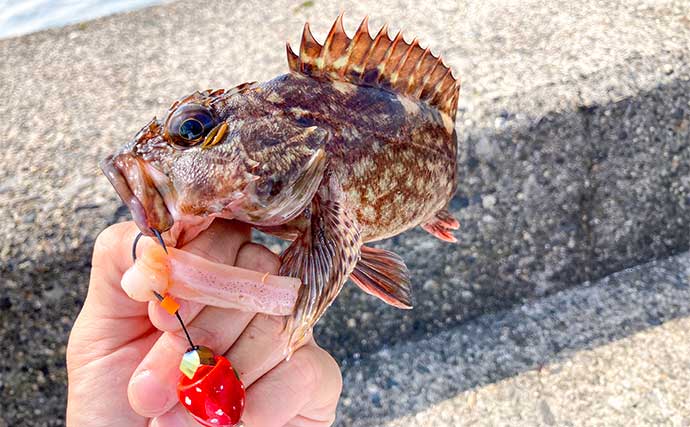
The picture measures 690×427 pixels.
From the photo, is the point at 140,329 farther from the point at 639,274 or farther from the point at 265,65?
the point at 639,274

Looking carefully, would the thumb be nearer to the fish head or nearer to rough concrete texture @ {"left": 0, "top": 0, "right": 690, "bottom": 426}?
the fish head

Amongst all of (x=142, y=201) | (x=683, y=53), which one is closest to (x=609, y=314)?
(x=683, y=53)

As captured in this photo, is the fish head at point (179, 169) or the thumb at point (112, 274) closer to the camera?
the fish head at point (179, 169)

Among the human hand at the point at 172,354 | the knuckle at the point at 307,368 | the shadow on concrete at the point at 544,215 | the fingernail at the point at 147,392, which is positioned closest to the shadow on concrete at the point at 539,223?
the shadow on concrete at the point at 544,215

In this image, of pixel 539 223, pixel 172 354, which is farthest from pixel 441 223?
pixel 539 223

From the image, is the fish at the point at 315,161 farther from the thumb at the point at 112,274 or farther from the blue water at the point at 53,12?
the blue water at the point at 53,12

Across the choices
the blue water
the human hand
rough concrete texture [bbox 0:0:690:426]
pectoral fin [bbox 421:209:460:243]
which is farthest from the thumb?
the blue water
